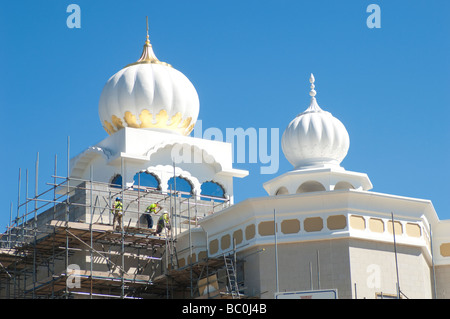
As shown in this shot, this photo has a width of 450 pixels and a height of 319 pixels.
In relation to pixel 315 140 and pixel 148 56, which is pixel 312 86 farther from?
pixel 148 56

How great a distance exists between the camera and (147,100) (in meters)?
31.2

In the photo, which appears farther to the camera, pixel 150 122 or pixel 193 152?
pixel 150 122

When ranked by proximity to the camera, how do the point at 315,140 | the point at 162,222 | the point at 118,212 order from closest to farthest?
the point at 118,212 → the point at 162,222 → the point at 315,140

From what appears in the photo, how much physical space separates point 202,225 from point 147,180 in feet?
14.5

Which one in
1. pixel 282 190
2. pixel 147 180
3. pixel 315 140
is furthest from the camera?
pixel 147 180

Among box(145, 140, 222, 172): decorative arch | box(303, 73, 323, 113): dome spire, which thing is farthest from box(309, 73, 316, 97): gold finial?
box(145, 140, 222, 172): decorative arch

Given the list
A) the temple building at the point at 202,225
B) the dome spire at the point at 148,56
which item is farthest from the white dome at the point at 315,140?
the dome spire at the point at 148,56

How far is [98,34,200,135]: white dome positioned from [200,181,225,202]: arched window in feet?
7.15

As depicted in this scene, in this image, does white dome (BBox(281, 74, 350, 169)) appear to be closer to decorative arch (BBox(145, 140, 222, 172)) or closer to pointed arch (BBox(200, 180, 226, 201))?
decorative arch (BBox(145, 140, 222, 172))

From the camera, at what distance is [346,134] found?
90.7 feet

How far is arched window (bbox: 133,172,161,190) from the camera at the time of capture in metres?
30.0

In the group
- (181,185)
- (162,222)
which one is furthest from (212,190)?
(162,222)

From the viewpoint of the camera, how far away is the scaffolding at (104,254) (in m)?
24.9
